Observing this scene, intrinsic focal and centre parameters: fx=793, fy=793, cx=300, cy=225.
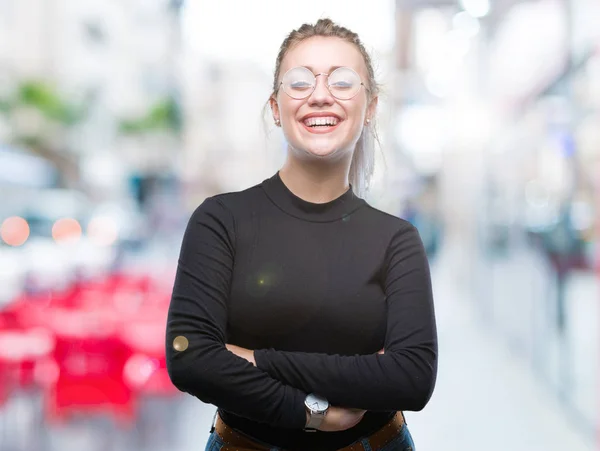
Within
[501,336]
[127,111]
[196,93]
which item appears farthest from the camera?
[196,93]

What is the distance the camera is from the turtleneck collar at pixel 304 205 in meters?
1.58

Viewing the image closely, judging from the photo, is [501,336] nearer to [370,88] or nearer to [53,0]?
[370,88]

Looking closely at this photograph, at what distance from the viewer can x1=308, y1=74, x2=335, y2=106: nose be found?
1.50 metres

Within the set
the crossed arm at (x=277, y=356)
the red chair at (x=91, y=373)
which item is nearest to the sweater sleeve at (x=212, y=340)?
the crossed arm at (x=277, y=356)

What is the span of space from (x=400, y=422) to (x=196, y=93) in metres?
57.2

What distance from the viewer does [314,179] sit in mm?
1583

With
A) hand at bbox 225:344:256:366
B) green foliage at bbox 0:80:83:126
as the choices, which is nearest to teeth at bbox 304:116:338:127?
hand at bbox 225:344:256:366

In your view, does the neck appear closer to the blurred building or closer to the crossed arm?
the crossed arm

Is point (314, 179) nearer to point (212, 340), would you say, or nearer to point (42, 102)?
point (212, 340)

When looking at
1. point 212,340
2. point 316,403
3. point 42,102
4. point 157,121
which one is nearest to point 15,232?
point 212,340

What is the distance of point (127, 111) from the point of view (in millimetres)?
41531

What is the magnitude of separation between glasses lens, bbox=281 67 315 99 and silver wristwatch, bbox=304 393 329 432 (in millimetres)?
571

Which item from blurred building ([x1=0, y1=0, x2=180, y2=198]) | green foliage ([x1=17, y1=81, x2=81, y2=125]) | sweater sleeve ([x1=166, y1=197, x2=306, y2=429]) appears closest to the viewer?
sweater sleeve ([x1=166, y1=197, x2=306, y2=429])

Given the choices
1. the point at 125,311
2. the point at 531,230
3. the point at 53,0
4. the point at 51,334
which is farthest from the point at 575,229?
the point at 53,0
